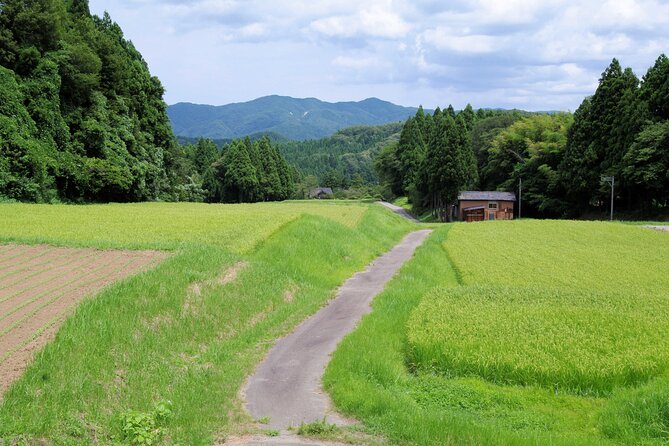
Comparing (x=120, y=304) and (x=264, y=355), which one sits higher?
(x=120, y=304)

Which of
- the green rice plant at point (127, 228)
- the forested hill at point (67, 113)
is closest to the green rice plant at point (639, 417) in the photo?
the green rice plant at point (127, 228)

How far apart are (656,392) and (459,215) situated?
→ 54.6 meters

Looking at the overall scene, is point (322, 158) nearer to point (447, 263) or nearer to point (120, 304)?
point (447, 263)

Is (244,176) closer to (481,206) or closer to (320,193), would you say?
(481,206)

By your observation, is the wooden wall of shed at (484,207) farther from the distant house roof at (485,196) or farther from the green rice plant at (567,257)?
the green rice plant at (567,257)

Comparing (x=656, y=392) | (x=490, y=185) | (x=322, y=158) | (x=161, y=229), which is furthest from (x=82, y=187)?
(x=322, y=158)

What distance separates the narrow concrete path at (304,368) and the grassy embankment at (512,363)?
1.50 ft

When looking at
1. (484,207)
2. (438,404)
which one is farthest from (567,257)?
(484,207)

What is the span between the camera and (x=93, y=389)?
8898mm

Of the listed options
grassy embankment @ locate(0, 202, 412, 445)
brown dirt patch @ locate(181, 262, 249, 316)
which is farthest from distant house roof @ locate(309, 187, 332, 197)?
brown dirt patch @ locate(181, 262, 249, 316)

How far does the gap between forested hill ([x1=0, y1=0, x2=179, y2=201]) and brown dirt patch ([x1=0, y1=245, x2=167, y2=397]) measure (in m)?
19.5

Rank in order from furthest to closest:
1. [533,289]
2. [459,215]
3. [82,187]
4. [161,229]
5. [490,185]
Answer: [490,185] → [459,215] → [82,187] → [161,229] → [533,289]

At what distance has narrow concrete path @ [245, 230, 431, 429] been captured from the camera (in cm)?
926

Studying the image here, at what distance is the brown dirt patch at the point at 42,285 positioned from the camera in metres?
9.41
